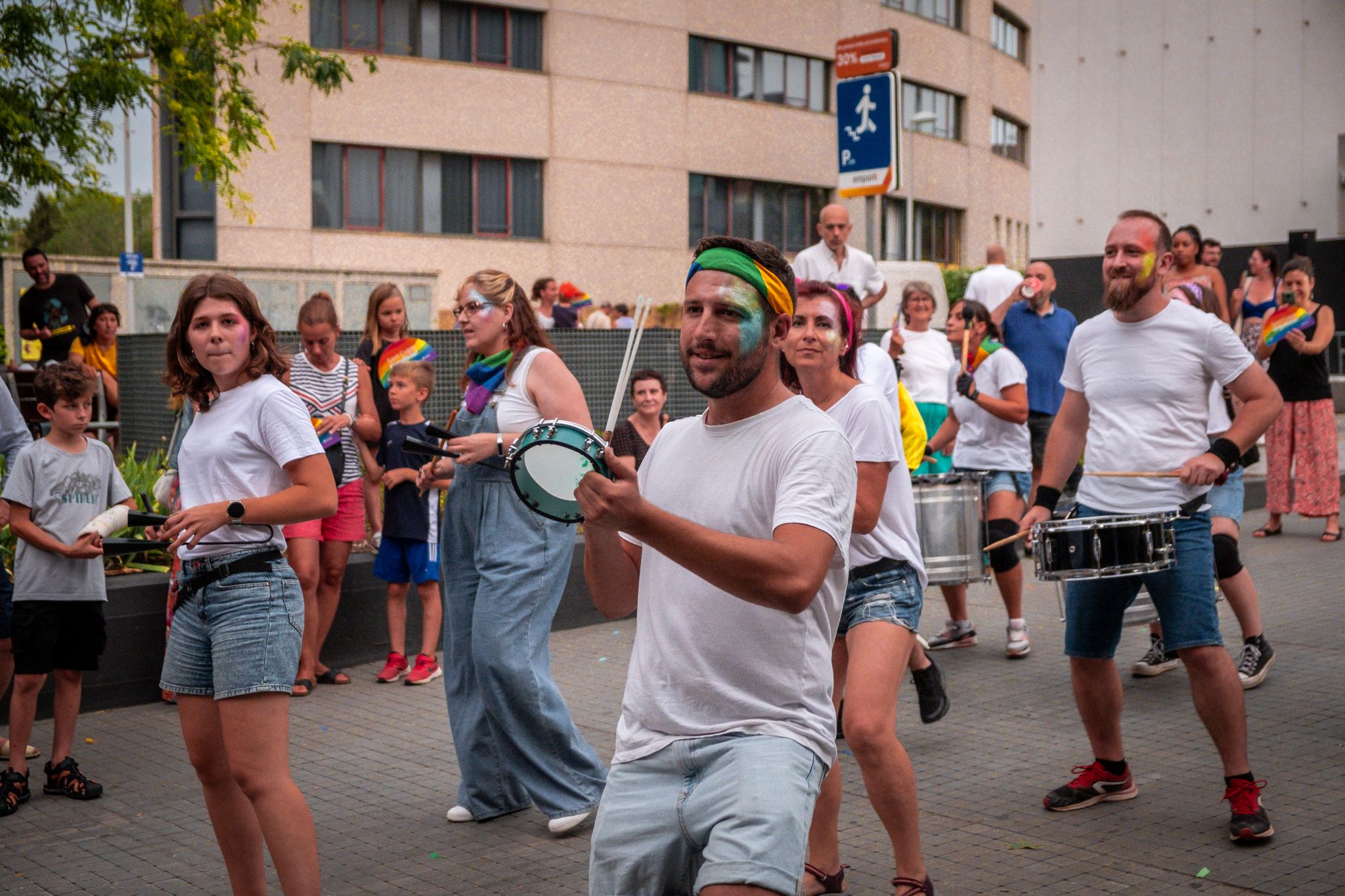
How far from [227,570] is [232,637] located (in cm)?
20

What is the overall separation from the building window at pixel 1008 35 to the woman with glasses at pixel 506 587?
43.5 m

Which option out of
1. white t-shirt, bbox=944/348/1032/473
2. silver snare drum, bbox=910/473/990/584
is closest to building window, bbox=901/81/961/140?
white t-shirt, bbox=944/348/1032/473

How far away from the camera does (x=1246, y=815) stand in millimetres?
5039

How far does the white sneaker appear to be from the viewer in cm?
530

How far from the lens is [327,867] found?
5.02 m

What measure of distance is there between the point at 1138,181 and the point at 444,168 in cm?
2026

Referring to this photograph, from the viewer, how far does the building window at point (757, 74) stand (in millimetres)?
35438

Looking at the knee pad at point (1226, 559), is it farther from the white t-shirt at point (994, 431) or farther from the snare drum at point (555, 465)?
the snare drum at point (555, 465)

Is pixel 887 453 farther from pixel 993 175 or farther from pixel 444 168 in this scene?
pixel 993 175

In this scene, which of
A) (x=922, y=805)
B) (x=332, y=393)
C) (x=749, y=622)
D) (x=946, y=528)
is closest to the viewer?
(x=749, y=622)

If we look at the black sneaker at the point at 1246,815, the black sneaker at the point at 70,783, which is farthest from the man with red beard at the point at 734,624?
the black sneaker at the point at 70,783

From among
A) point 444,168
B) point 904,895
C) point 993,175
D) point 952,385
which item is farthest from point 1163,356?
point 993,175

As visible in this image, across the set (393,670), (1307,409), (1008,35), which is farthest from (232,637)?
(1008,35)

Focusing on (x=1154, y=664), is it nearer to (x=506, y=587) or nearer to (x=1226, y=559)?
(x=1226, y=559)
